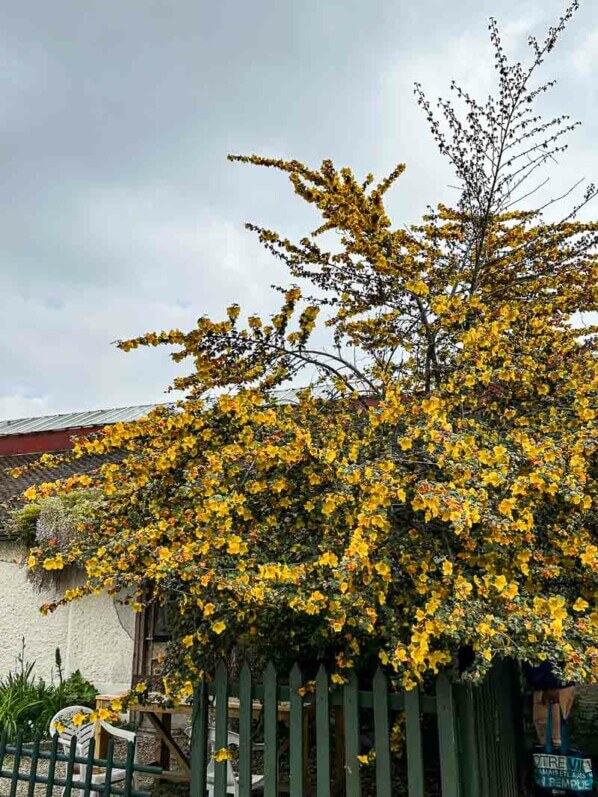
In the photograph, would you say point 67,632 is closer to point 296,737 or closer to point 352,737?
point 296,737

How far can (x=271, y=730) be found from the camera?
2.82m

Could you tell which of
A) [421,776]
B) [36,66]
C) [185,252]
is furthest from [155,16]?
[421,776]

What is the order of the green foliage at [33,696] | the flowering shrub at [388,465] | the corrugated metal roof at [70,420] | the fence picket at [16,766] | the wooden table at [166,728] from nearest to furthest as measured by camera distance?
1. the flowering shrub at [388,465]
2. the fence picket at [16,766]
3. the wooden table at [166,728]
4. the green foliage at [33,696]
5. the corrugated metal roof at [70,420]

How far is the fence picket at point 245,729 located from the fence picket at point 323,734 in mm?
328

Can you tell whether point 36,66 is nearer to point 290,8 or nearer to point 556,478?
point 290,8

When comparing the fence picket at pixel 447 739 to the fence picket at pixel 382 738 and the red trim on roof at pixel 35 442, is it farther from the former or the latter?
the red trim on roof at pixel 35 442

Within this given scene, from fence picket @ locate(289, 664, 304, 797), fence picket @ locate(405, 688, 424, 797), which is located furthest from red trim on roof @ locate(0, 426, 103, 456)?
fence picket @ locate(405, 688, 424, 797)

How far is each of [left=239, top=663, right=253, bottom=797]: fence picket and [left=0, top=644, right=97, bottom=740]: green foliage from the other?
4.09 m

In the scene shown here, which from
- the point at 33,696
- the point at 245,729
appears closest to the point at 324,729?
the point at 245,729

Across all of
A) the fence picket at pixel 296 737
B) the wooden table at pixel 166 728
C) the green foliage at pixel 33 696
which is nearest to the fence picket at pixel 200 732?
the fence picket at pixel 296 737

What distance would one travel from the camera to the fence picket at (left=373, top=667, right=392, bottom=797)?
257 cm

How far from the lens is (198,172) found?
→ 604 centimetres

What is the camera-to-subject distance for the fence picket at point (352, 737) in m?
2.62

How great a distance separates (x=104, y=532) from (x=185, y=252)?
15.3ft
